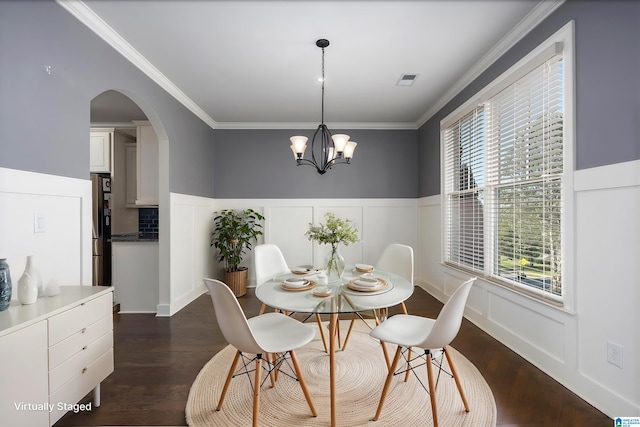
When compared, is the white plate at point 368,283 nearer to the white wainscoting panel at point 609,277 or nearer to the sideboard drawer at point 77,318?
the white wainscoting panel at point 609,277

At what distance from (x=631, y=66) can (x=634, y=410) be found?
1834 millimetres

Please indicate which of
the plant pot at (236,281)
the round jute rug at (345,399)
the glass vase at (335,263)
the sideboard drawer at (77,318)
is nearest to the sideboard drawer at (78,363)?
the sideboard drawer at (77,318)

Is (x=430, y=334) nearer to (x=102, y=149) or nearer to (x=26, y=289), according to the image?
(x=26, y=289)

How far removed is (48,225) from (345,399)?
2.22 m

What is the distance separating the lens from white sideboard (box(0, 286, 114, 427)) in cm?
122

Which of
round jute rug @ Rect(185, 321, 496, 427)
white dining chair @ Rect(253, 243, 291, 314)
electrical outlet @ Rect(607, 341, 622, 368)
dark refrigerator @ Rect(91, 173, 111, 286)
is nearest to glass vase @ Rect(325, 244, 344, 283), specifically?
white dining chair @ Rect(253, 243, 291, 314)

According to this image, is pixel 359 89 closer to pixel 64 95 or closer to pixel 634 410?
pixel 64 95

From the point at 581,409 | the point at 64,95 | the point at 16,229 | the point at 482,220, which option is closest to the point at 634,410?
the point at 581,409

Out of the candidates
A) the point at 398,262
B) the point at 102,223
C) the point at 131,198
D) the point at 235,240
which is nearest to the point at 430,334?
the point at 398,262

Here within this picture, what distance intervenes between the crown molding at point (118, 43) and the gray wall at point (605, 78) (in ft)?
10.8

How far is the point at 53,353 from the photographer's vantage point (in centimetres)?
140

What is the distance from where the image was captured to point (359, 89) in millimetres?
3336

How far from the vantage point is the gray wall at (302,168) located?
15.4 feet

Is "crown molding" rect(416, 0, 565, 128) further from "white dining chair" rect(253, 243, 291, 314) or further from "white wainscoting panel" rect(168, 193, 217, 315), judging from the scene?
"white wainscoting panel" rect(168, 193, 217, 315)
